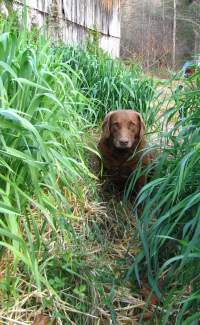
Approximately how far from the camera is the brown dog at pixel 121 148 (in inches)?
108

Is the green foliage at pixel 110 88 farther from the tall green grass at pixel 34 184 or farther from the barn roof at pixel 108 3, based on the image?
the barn roof at pixel 108 3

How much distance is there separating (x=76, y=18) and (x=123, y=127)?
213 inches

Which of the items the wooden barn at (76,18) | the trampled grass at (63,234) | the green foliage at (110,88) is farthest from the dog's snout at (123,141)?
the wooden barn at (76,18)

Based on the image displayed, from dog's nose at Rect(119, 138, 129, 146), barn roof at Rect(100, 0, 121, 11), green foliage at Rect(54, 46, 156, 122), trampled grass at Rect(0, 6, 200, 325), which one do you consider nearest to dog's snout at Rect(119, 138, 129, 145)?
dog's nose at Rect(119, 138, 129, 146)

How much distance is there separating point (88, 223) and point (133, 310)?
0.79 meters

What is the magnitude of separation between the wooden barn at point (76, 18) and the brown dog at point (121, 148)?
7.63 feet

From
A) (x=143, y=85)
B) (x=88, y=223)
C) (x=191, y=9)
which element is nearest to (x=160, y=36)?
(x=191, y=9)

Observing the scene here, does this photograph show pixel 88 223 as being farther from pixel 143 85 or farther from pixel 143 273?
pixel 143 85

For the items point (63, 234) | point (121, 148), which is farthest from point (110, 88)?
point (63, 234)

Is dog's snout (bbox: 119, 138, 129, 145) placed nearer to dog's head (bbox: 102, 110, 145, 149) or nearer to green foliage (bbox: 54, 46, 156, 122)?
dog's head (bbox: 102, 110, 145, 149)

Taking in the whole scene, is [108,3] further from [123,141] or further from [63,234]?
[63,234]

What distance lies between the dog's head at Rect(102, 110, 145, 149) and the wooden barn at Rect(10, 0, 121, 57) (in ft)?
7.51

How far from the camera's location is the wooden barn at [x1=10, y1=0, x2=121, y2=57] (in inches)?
230

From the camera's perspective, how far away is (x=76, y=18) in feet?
23.8
